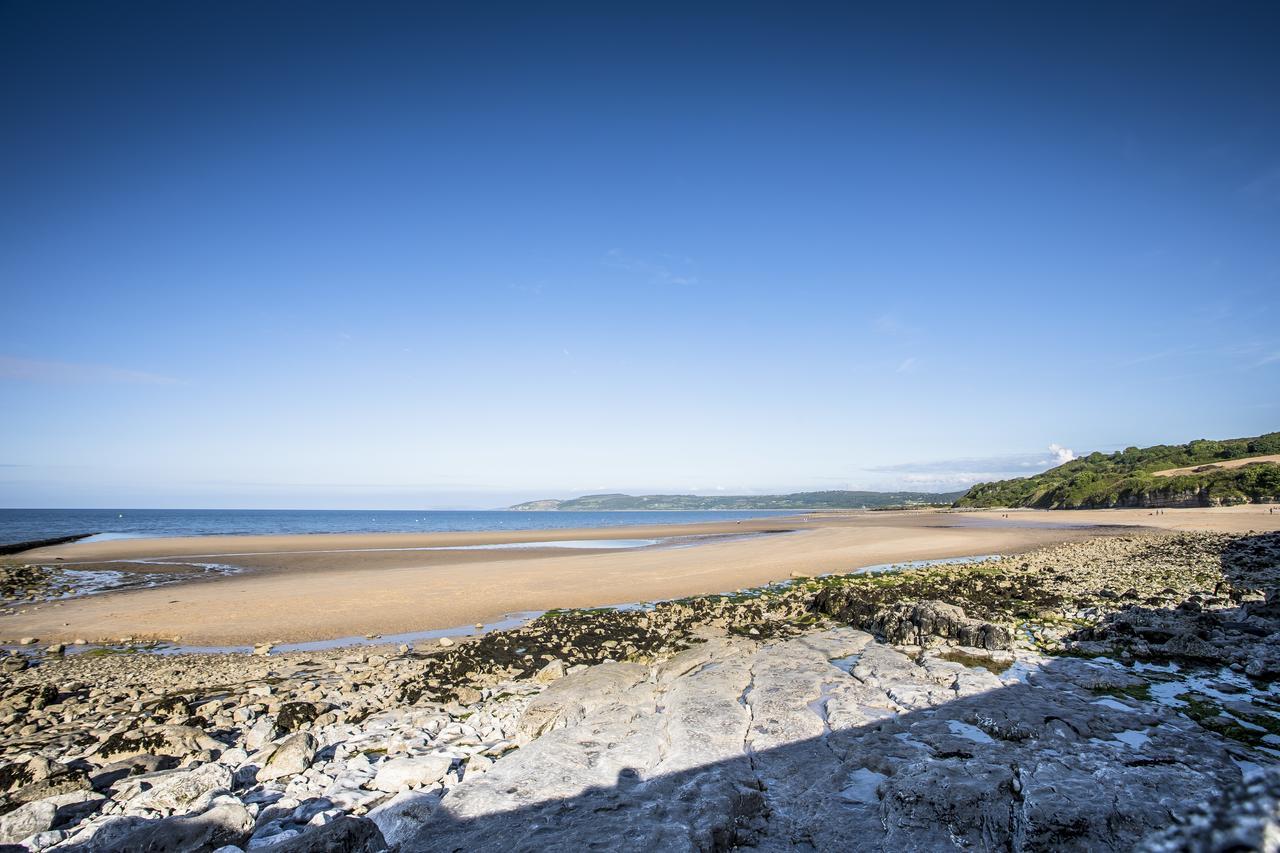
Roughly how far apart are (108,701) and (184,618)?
8.26 m

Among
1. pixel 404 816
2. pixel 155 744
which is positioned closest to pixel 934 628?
pixel 404 816

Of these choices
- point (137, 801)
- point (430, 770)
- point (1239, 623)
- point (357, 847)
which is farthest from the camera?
point (1239, 623)

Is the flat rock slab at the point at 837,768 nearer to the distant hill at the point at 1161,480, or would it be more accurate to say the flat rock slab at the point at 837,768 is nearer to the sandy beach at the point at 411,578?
the sandy beach at the point at 411,578

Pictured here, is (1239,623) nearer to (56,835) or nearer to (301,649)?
(56,835)

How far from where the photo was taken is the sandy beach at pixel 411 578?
17.0 m

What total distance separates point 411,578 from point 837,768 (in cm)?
2196

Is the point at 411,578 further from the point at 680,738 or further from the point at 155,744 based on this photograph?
the point at 680,738

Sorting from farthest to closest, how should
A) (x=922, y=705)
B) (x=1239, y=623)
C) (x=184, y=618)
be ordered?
(x=184, y=618) < (x=1239, y=623) < (x=922, y=705)

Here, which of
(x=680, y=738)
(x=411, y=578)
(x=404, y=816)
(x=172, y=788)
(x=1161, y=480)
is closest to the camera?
(x=404, y=816)

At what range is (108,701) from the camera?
10555 millimetres

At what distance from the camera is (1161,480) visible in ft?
227

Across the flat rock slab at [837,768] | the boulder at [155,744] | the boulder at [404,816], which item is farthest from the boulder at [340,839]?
the boulder at [155,744]

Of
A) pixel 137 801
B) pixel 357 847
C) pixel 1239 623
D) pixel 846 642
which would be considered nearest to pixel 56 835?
pixel 137 801

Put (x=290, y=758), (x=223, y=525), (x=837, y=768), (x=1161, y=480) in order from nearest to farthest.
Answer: (x=837, y=768)
(x=290, y=758)
(x=1161, y=480)
(x=223, y=525)
